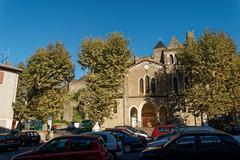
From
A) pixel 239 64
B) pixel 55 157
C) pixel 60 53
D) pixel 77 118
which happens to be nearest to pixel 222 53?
pixel 239 64

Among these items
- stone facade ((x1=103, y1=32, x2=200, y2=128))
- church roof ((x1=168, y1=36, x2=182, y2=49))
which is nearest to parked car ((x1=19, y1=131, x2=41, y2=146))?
stone facade ((x1=103, y1=32, x2=200, y2=128))

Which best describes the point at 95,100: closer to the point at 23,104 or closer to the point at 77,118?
the point at 23,104

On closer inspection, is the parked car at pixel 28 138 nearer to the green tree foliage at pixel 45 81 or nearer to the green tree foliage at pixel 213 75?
the green tree foliage at pixel 45 81

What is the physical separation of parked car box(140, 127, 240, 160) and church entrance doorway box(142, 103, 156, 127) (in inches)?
1217

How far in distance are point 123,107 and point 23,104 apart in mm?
15659

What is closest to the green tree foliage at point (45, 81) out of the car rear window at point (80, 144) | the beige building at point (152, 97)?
the beige building at point (152, 97)

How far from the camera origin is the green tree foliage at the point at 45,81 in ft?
96.6

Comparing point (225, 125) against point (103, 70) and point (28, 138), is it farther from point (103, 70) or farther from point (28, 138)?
point (28, 138)

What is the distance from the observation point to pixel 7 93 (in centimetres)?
2958

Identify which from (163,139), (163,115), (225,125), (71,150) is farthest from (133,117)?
(71,150)

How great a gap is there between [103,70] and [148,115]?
13.8 metres

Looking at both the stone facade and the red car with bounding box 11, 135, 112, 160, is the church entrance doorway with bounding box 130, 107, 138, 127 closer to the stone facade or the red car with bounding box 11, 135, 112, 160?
the stone facade

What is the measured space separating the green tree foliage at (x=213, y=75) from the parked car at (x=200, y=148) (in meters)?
20.4

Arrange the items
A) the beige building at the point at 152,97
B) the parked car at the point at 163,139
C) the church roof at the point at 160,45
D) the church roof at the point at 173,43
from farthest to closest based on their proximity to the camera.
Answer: the church roof at the point at 160,45 < the church roof at the point at 173,43 < the beige building at the point at 152,97 < the parked car at the point at 163,139
